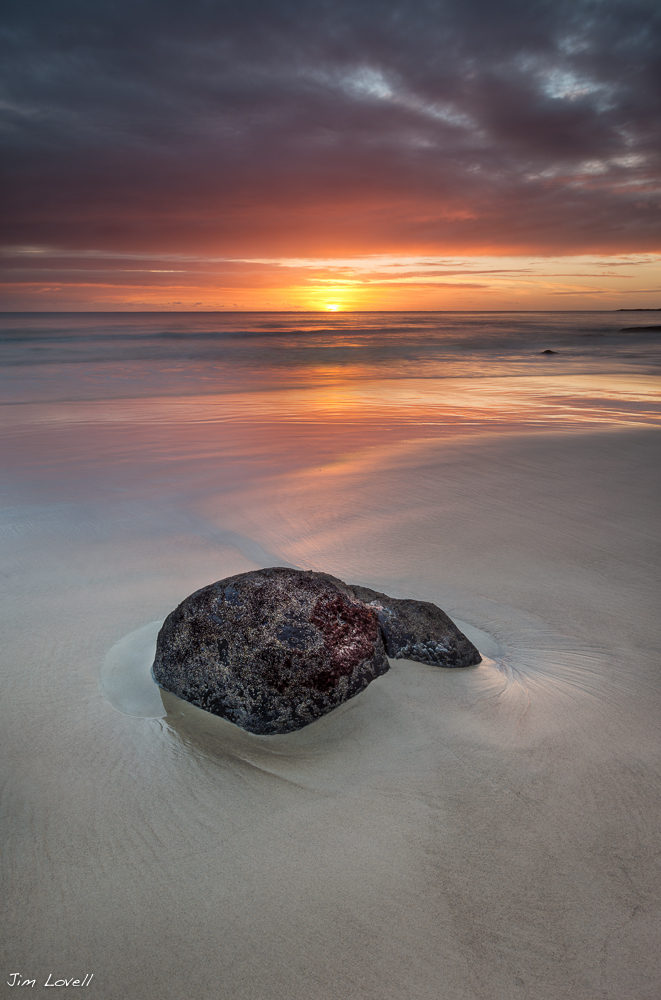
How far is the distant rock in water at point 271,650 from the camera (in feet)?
7.74

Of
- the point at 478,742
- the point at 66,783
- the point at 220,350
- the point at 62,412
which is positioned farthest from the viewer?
the point at 220,350

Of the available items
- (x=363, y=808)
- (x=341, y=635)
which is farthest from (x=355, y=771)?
(x=341, y=635)

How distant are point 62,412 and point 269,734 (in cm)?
1026

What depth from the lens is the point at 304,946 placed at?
1644 mm

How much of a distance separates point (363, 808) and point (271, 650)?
0.68m

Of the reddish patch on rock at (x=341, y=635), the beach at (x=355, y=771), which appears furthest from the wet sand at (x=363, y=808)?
the reddish patch on rock at (x=341, y=635)

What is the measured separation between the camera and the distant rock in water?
7.74 feet

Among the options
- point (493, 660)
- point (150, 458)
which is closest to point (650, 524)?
point (493, 660)

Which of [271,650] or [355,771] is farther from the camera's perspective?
[271,650]

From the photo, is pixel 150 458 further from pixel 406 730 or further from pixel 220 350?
pixel 220 350

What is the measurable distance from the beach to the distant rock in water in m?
0.09

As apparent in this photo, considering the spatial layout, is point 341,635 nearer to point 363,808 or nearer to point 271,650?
point 271,650

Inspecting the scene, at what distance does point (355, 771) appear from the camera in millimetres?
2191

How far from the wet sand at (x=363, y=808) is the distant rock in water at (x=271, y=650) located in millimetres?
93
